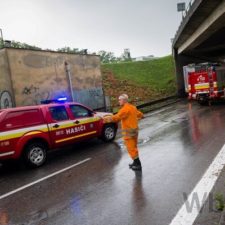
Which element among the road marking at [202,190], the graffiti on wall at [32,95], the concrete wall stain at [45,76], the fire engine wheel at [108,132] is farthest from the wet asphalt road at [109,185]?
the concrete wall stain at [45,76]

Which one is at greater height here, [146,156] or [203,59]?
[203,59]

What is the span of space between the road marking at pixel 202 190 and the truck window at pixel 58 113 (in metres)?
4.70

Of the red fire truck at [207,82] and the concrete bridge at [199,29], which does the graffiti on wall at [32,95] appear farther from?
the red fire truck at [207,82]

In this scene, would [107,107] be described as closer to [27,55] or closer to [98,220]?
[27,55]

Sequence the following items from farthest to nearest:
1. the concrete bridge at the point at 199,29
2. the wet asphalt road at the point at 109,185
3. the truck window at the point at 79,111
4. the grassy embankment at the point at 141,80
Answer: the grassy embankment at the point at 141,80, the concrete bridge at the point at 199,29, the truck window at the point at 79,111, the wet asphalt road at the point at 109,185

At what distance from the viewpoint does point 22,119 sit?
9469mm

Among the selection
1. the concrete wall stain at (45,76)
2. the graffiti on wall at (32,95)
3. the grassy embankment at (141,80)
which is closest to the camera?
the concrete wall stain at (45,76)

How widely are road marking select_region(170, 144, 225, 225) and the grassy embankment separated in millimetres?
24759

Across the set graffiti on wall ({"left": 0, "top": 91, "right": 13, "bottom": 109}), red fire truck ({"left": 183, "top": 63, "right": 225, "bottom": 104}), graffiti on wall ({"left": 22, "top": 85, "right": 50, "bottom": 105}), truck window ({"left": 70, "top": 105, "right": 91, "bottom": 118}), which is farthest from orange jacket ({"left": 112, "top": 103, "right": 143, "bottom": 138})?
red fire truck ({"left": 183, "top": 63, "right": 225, "bottom": 104})

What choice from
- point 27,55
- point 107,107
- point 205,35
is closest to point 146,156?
point 27,55

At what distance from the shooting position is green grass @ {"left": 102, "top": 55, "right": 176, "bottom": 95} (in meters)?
45.5

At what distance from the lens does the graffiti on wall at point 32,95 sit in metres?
16.5

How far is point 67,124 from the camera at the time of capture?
10.7 metres

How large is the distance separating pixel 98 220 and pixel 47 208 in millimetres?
1160
